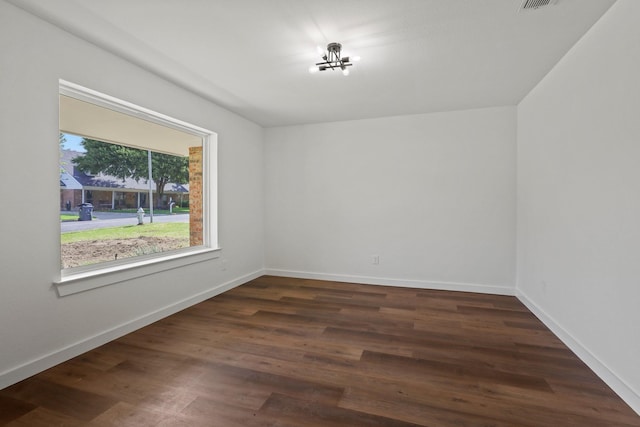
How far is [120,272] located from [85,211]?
24.8 inches

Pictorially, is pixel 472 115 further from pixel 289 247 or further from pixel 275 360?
pixel 275 360

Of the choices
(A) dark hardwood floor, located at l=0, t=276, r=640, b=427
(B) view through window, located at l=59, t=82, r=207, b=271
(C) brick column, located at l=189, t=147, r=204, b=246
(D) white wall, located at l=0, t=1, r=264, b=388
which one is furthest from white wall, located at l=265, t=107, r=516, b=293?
(D) white wall, located at l=0, t=1, r=264, b=388

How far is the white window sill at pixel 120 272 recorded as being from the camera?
232 centimetres

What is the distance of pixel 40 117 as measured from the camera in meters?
2.13

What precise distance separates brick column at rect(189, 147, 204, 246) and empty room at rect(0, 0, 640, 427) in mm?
27

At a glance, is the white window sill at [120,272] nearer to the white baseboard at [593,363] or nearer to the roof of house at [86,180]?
the roof of house at [86,180]

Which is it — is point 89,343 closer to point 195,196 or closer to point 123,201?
point 123,201

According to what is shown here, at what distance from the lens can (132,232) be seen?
3.12 m

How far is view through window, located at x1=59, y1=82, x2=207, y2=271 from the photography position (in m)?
2.52

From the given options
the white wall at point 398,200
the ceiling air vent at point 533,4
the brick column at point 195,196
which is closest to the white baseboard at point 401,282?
the white wall at point 398,200

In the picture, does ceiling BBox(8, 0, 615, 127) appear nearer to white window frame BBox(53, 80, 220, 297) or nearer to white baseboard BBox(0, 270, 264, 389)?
white window frame BBox(53, 80, 220, 297)

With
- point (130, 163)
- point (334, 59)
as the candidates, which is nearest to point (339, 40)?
point (334, 59)

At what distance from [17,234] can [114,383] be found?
123 centimetres

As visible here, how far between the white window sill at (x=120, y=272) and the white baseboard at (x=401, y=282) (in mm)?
1626
